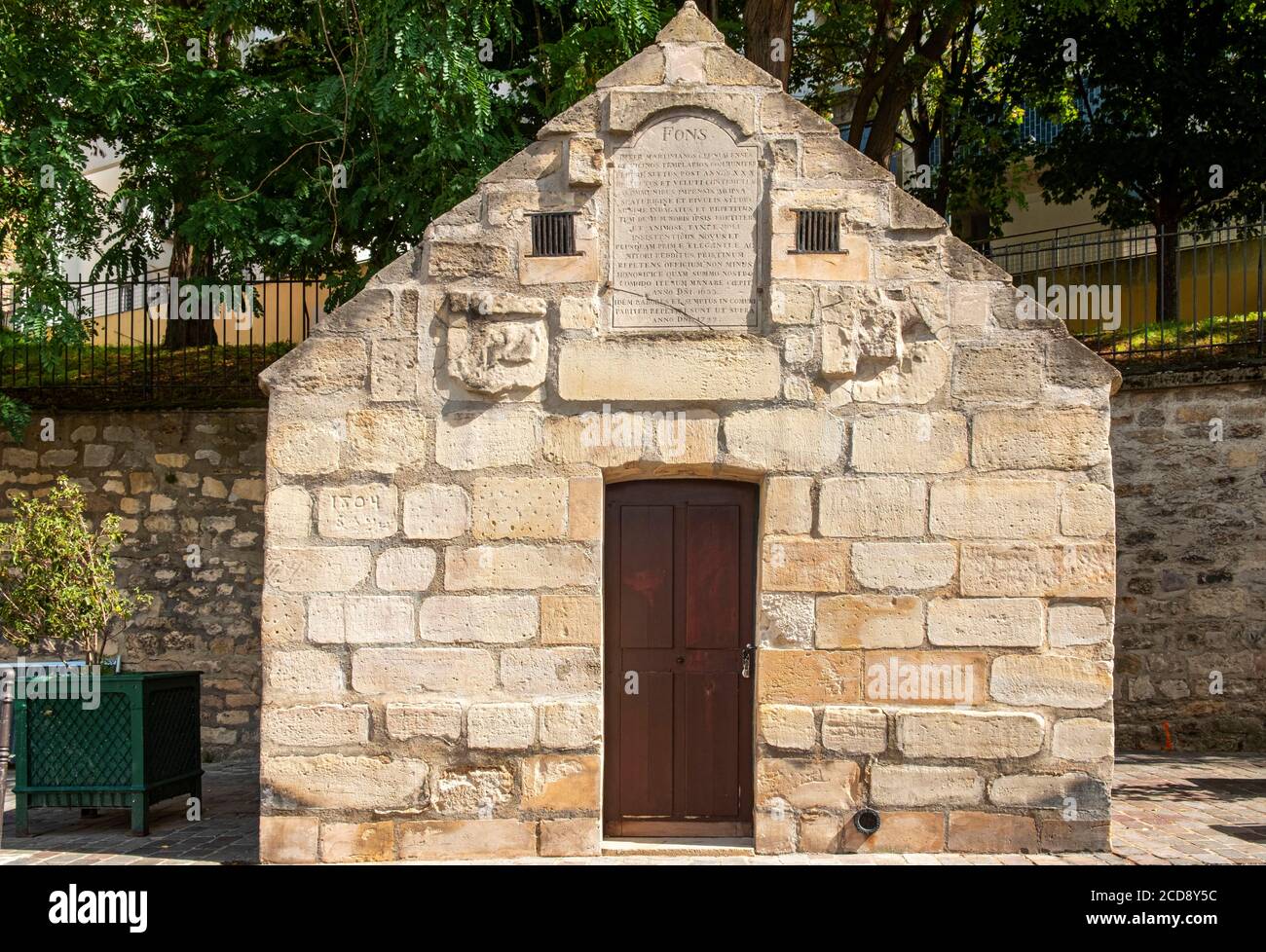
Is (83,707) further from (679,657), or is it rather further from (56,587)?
(679,657)

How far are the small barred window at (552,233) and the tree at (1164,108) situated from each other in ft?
28.3

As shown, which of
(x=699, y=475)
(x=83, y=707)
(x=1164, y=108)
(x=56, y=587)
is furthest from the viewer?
(x=1164, y=108)

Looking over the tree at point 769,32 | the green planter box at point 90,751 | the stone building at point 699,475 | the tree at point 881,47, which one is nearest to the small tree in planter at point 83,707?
the green planter box at point 90,751

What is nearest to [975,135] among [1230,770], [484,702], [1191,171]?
[1191,171]

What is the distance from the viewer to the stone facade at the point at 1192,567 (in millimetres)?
10539

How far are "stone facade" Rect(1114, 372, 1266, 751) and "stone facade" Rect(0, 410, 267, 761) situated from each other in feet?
23.3

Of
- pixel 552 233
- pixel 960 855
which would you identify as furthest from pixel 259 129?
pixel 960 855

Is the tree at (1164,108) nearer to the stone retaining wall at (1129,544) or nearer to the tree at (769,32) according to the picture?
the tree at (769,32)

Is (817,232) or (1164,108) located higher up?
(1164,108)

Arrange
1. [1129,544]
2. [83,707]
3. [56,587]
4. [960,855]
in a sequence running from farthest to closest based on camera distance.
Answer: [1129,544]
[56,587]
[83,707]
[960,855]

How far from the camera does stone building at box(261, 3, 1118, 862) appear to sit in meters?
6.75

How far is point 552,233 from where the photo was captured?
6.92 meters

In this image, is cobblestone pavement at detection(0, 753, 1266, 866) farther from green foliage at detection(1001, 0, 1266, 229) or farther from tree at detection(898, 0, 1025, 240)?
tree at detection(898, 0, 1025, 240)

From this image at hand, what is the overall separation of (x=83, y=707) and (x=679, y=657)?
343 cm
